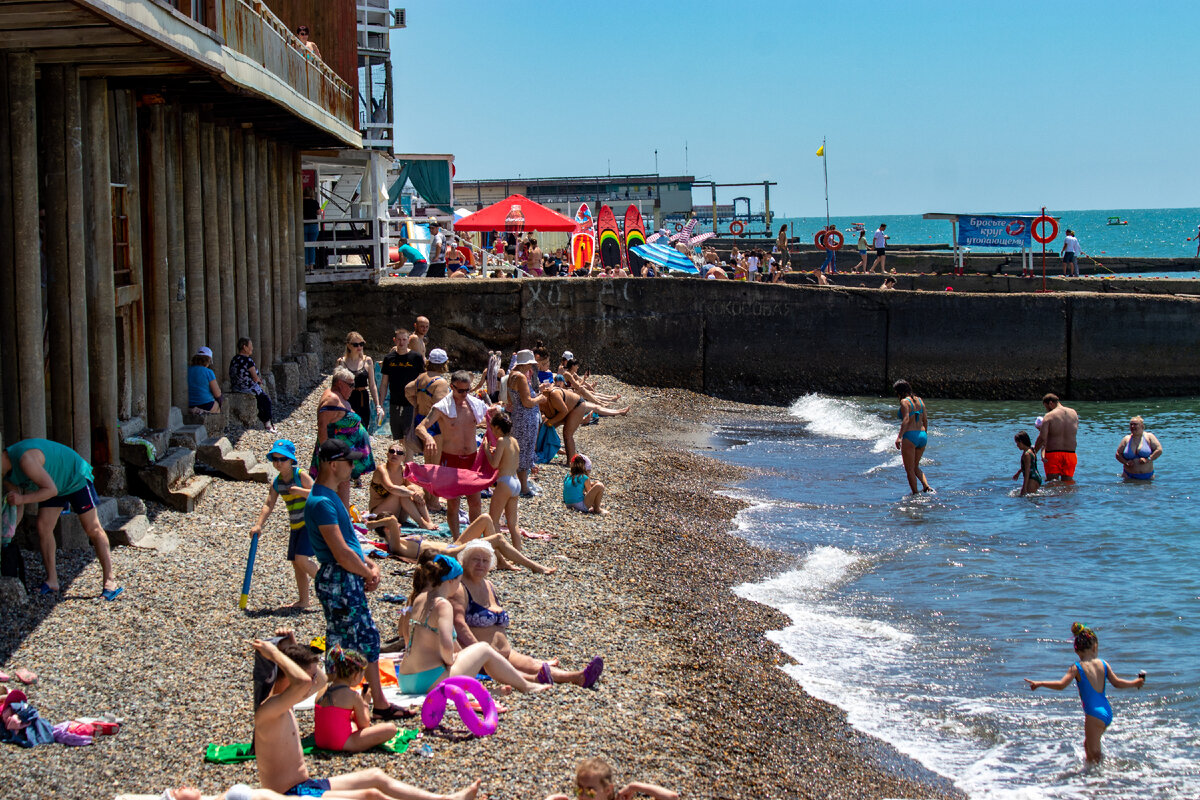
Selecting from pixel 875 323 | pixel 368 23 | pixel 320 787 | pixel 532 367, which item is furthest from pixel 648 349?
pixel 320 787

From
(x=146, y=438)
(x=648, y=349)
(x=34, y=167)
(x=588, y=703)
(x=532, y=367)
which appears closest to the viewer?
(x=588, y=703)

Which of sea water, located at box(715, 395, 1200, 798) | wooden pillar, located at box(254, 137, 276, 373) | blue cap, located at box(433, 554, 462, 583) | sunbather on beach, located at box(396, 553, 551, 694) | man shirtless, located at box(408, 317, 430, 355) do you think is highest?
wooden pillar, located at box(254, 137, 276, 373)

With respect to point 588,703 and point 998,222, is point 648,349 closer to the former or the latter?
point 998,222

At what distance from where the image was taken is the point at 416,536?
9.20m

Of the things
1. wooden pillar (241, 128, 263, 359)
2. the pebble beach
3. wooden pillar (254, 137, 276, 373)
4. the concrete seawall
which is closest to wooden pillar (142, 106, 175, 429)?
the pebble beach

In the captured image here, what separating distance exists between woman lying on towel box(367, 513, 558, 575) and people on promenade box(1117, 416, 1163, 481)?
974cm

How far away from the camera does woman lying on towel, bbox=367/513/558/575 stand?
27.1 feet

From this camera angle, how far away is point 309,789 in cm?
491

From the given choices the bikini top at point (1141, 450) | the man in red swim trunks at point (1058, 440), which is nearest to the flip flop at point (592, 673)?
the man in red swim trunks at point (1058, 440)

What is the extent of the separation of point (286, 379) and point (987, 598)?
9542 mm

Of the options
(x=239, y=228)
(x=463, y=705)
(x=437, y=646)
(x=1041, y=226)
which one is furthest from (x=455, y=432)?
(x=1041, y=226)

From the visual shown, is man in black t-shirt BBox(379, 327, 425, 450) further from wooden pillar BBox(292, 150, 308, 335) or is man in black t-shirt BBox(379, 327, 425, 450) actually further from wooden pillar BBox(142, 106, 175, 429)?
wooden pillar BBox(292, 150, 308, 335)

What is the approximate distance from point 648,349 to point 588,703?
53.1ft

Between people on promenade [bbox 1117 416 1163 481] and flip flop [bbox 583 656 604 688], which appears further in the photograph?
people on promenade [bbox 1117 416 1163 481]
